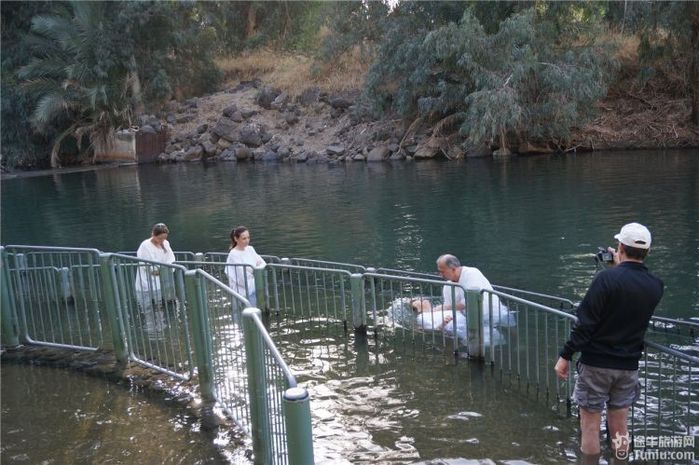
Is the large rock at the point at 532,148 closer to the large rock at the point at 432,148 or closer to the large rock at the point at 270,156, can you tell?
the large rock at the point at 432,148

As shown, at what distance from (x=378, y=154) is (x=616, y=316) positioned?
3637 centimetres

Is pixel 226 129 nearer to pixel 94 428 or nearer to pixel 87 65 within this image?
pixel 87 65

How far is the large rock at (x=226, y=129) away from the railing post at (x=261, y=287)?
40.1 meters

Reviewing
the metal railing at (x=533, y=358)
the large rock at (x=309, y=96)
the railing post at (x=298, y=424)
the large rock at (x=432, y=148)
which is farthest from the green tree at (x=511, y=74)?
the railing post at (x=298, y=424)

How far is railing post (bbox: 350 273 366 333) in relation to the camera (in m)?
9.02

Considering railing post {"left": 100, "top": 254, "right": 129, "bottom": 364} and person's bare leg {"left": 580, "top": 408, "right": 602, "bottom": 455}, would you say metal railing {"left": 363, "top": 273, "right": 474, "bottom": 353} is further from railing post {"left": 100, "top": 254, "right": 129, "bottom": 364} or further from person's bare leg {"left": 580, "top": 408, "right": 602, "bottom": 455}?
railing post {"left": 100, "top": 254, "right": 129, "bottom": 364}

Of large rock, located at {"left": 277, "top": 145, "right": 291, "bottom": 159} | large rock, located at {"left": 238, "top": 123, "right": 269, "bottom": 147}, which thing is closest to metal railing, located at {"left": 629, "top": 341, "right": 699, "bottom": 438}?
large rock, located at {"left": 277, "top": 145, "right": 291, "bottom": 159}

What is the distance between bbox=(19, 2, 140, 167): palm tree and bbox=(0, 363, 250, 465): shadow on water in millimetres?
42247

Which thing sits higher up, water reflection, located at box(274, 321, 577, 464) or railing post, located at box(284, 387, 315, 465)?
railing post, located at box(284, 387, 315, 465)

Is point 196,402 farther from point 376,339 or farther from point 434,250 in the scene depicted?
point 434,250

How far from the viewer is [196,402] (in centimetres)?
705

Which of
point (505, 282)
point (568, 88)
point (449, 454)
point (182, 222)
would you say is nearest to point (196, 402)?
point (449, 454)

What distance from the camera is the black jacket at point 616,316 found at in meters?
4.89

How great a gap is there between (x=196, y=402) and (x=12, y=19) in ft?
173
